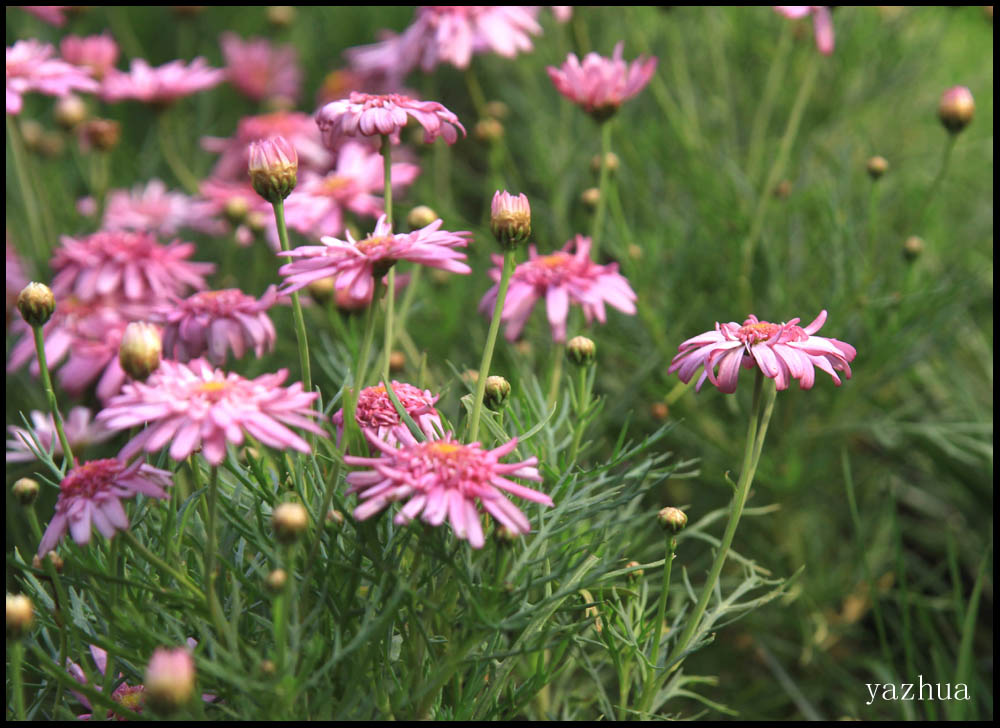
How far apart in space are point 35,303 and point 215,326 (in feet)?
0.57

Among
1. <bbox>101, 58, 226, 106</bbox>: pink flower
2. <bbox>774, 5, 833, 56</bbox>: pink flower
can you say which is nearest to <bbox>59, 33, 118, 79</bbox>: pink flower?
<bbox>101, 58, 226, 106</bbox>: pink flower

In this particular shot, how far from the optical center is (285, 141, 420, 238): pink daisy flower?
118 centimetres

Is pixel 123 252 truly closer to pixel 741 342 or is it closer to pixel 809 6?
pixel 741 342

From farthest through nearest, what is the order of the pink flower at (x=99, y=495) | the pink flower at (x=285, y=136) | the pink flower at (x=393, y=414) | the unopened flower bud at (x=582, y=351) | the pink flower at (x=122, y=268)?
the pink flower at (x=285, y=136) < the pink flower at (x=122, y=268) < the unopened flower bud at (x=582, y=351) < the pink flower at (x=393, y=414) < the pink flower at (x=99, y=495)

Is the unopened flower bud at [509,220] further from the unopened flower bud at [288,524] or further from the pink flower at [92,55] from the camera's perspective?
the pink flower at [92,55]

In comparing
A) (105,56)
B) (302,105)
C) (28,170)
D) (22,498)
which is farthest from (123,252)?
(302,105)

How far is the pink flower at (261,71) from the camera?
194 centimetres

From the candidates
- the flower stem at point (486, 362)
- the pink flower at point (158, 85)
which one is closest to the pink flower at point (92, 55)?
the pink flower at point (158, 85)

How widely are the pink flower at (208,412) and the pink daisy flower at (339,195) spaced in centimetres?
56

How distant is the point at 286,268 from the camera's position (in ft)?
2.29

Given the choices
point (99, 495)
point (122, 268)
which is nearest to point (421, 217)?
point (122, 268)

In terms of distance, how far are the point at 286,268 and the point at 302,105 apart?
164 centimetres

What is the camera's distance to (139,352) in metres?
0.65

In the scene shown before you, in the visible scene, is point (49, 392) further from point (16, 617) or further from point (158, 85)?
point (158, 85)
